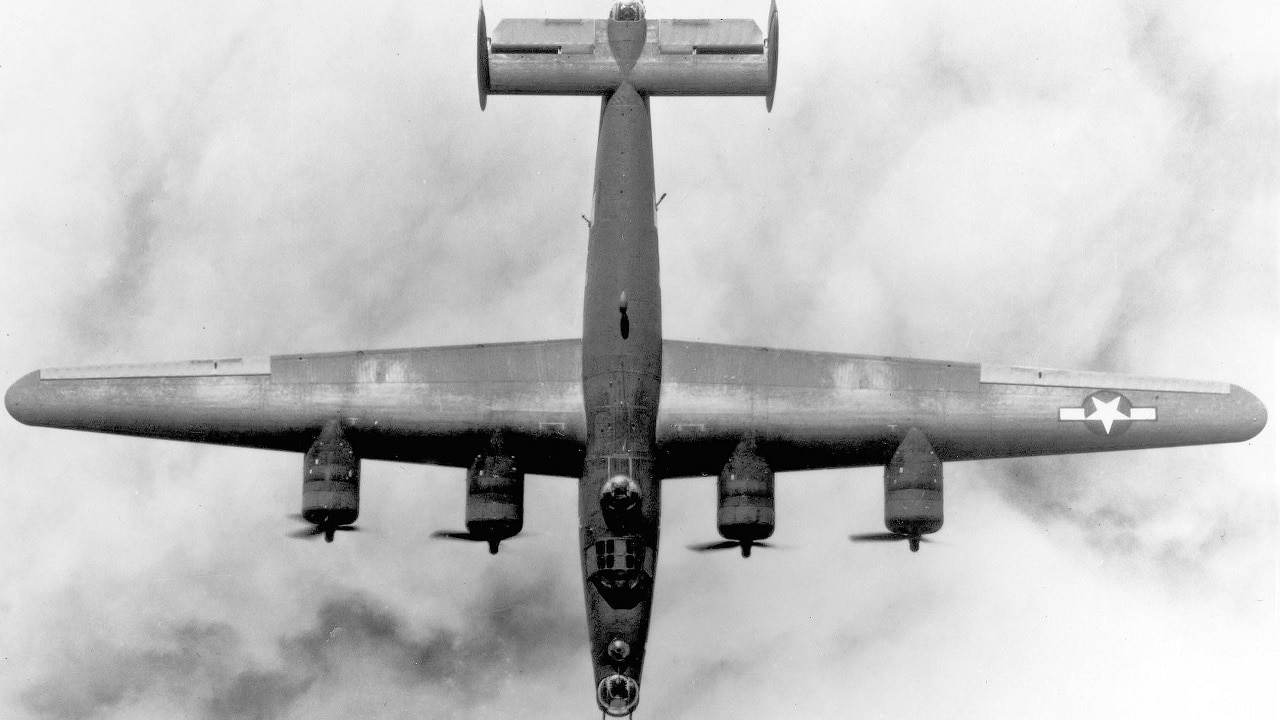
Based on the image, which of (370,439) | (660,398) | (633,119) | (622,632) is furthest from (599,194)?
(622,632)

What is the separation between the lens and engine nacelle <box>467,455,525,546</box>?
1832 inches

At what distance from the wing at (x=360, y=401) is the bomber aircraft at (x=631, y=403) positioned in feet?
0.15

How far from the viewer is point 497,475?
4691 centimetres

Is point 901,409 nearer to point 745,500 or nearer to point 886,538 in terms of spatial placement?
point 886,538

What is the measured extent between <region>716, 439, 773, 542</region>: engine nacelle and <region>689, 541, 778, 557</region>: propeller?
0.48ft

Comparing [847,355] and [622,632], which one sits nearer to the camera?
[622,632]

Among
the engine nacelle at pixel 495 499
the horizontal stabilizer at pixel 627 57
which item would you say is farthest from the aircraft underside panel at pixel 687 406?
the horizontal stabilizer at pixel 627 57

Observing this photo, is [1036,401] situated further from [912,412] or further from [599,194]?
[599,194]

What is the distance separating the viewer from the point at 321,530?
47094 millimetres

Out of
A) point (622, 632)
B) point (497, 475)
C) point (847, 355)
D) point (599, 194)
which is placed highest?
point (599, 194)

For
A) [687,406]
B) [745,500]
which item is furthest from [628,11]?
[745,500]

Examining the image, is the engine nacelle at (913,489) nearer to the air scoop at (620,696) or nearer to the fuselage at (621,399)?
the fuselage at (621,399)

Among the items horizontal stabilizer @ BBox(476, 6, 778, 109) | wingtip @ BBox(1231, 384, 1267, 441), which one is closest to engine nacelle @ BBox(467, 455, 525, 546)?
horizontal stabilizer @ BBox(476, 6, 778, 109)

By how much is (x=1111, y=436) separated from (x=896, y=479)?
20.0ft
